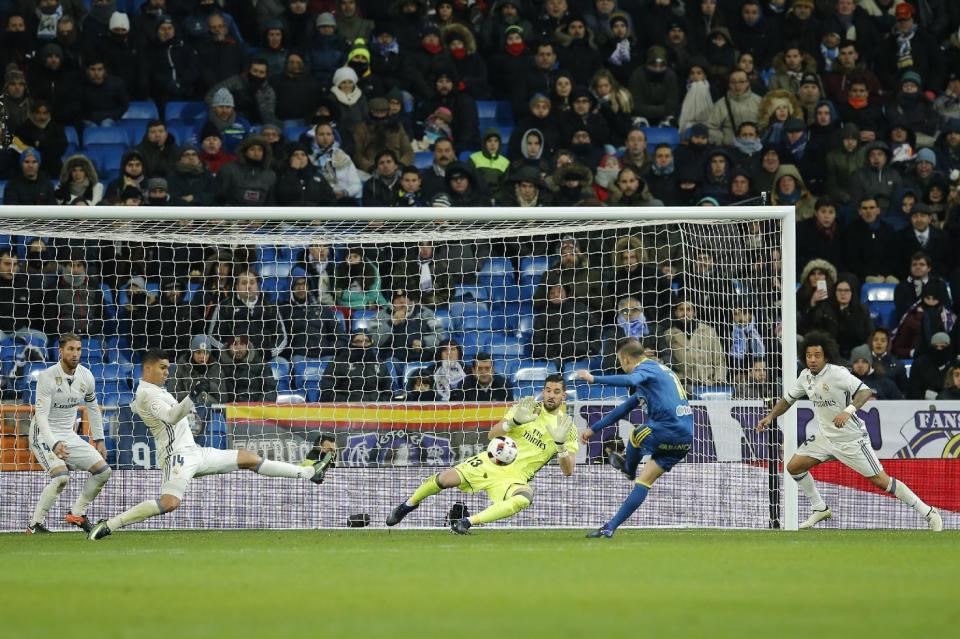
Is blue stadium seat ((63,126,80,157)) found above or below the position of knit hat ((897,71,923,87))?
below

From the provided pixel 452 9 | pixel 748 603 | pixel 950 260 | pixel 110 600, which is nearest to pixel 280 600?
pixel 110 600

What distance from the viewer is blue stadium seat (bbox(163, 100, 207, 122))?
20516 millimetres

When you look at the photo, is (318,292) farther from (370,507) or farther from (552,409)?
(552,409)

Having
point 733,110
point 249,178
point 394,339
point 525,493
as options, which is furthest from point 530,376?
point 733,110

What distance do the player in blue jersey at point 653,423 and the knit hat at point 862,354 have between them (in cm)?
442

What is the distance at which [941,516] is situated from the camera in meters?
15.0

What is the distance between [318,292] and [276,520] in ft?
8.26

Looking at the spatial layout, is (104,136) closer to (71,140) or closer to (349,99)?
(71,140)

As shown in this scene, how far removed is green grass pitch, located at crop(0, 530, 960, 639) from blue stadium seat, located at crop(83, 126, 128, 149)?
8.19 meters

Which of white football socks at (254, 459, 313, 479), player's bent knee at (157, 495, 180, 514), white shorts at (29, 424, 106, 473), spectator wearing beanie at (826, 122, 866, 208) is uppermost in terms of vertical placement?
spectator wearing beanie at (826, 122, 866, 208)

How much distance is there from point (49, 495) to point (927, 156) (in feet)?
39.8

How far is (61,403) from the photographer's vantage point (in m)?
13.7

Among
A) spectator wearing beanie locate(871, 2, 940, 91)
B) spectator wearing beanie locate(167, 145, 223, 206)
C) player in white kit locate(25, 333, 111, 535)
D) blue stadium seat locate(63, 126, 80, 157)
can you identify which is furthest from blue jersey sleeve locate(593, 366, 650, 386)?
spectator wearing beanie locate(871, 2, 940, 91)

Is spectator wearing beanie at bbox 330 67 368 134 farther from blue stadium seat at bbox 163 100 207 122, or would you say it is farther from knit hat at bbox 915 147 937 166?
knit hat at bbox 915 147 937 166
